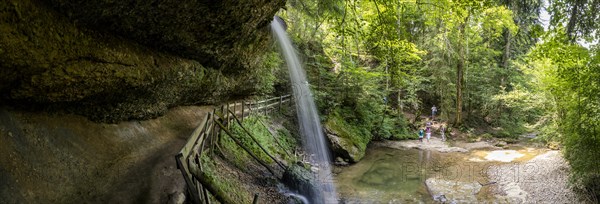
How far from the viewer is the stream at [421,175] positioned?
1131cm

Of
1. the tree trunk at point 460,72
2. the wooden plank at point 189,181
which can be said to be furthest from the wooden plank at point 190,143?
the tree trunk at point 460,72

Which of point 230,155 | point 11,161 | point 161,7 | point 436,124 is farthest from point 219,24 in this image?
point 436,124

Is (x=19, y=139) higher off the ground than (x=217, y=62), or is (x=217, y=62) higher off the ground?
(x=217, y=62)

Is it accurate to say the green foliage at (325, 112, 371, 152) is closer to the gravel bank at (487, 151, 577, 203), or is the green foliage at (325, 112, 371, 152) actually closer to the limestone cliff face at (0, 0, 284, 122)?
the gravel bank at (487, 151, 577, 203)

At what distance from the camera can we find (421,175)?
13984 millimetres

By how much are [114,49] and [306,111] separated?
1211cm

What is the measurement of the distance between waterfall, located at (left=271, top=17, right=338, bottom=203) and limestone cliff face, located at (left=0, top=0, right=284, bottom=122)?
6162mm

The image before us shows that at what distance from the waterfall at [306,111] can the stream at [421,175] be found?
105 cm

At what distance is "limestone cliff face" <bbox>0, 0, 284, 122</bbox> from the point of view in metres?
5.63

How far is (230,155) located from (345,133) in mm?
8694

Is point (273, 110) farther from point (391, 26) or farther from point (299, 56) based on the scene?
point (391, 26)

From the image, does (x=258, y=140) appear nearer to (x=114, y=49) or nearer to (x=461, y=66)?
(x=114, y=49)

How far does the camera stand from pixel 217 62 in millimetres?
11938

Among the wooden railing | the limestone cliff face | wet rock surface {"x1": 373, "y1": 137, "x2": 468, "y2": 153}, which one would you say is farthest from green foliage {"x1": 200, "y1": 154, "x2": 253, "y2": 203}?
wet rock surface {"x1": 373, "y1": 137, "x2": 468, "y2": 153}
